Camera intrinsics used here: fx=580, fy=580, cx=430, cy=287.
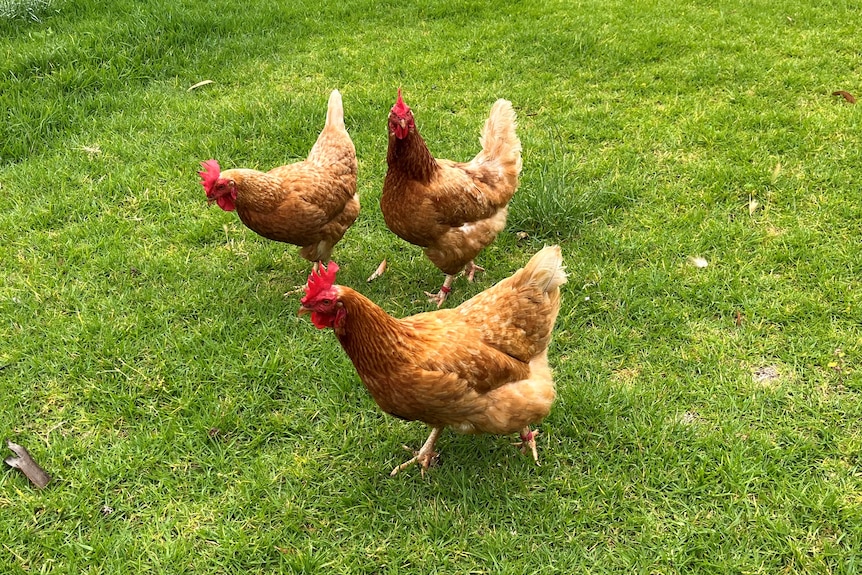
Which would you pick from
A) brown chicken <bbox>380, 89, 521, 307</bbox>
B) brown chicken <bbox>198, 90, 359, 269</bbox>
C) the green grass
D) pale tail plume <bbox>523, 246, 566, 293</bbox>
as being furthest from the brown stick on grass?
pale tail plume <bbox>523, 246, 566, 293</bbox>

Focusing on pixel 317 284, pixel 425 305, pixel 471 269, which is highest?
pixel 317 284

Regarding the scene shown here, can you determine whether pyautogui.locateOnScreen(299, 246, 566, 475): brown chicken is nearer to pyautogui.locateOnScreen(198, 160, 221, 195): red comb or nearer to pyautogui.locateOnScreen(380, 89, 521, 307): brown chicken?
pyautogui.locateOnScreen(380, 89, 521, 307): brown chicken

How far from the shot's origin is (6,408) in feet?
11.1

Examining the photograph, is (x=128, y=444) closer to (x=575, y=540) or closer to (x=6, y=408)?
(x=6, y=408)

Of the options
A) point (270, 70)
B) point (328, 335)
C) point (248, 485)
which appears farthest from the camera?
point (270, 70)

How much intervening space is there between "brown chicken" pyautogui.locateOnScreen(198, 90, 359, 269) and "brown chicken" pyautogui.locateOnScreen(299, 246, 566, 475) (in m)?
1.22

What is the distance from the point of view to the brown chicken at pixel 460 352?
263 cm

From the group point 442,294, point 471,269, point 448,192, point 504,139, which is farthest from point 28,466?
point 504,139

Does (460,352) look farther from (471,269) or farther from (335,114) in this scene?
(335,114)

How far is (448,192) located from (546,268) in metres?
1.08

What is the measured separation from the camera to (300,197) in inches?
150

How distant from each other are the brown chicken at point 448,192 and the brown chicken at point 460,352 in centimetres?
84

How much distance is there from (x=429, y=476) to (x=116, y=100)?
5.21m

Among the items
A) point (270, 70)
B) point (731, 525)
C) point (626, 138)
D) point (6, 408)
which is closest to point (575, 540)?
point (731, 525)
